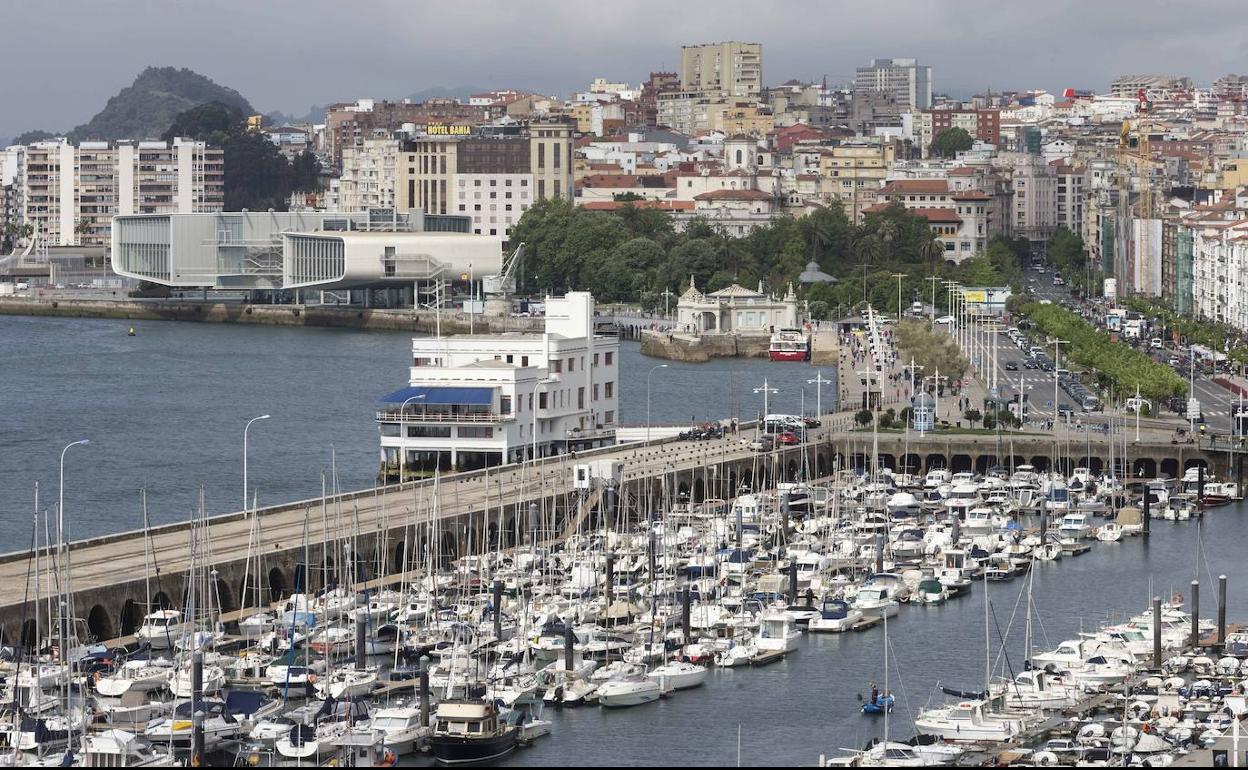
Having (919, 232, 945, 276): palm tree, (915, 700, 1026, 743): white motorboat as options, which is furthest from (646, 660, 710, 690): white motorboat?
(919, 232, 945, 276): palm tree

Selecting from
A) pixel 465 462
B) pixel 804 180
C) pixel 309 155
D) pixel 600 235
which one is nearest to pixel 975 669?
pixel 465 462

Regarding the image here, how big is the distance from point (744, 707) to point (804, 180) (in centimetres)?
8446

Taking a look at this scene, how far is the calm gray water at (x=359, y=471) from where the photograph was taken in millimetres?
23891

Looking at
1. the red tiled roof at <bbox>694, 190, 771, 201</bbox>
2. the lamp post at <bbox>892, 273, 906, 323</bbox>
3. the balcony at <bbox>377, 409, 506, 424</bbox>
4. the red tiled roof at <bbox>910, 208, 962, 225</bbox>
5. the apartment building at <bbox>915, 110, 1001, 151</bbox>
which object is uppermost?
the apartment building at <bbox>915, 110, 1001, 151</bbox>

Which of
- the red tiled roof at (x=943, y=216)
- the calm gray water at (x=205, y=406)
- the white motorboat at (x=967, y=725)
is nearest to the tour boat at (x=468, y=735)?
the white motorboat at (x=967, y=725)

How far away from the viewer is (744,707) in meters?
24.6

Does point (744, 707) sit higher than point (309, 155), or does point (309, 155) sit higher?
point (309, 155)

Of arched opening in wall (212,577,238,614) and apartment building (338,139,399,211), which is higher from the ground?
apartment building (338,139,399,211)

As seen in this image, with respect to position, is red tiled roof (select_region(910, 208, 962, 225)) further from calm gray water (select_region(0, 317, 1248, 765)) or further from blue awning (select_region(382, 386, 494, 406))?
blue awning (select_region(382, 386, 494, 406))

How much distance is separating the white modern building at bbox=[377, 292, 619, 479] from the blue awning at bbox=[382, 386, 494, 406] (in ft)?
0.05

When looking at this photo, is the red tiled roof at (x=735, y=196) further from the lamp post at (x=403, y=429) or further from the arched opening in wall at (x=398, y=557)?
the arched opening in wall at (x=398, y=557)

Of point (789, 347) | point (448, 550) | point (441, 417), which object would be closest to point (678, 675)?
point (448, 550)

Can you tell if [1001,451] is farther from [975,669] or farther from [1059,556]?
[975,669]

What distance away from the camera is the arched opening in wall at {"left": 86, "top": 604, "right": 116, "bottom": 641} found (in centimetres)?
2628
